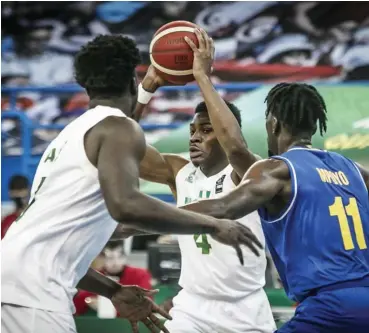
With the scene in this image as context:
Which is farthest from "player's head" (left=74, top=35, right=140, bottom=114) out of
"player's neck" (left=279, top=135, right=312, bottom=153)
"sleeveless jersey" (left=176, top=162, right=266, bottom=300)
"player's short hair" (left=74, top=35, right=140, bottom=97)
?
"sleeveless jersey" (left=176, top=162, right=266, bottom=300)

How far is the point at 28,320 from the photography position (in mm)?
3539

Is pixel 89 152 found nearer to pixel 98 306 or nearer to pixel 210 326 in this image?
pixel 210 326

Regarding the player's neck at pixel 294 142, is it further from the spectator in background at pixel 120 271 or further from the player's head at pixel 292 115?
the spectator in background at pixel 120 271

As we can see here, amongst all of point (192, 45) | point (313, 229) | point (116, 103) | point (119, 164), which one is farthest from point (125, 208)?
point (192, 45)

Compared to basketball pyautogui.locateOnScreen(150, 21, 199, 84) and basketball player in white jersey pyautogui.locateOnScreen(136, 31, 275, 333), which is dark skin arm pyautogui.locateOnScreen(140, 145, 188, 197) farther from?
basketball pyautogui.locateOnScreen(150, 21, 199, 84)

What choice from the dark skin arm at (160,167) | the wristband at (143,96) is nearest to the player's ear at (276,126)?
the wristband at (143,96)

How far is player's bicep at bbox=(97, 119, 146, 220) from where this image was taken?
11.2 ft

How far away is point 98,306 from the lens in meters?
7.28

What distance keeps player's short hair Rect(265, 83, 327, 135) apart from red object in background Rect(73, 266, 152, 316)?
127 inches

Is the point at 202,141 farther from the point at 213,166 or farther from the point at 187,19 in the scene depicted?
the point at 187,19

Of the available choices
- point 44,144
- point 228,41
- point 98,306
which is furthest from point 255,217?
point 228,41

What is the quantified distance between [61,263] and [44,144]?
9696 mm

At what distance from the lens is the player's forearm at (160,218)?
342 centimetres

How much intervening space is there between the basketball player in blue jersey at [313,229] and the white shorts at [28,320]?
817 mm
